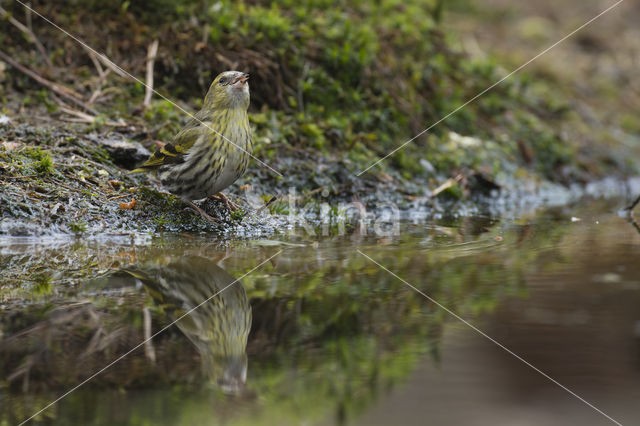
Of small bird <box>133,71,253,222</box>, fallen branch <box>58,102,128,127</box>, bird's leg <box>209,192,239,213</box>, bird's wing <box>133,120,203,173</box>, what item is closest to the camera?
small bird <box>133,71,253,222</box>

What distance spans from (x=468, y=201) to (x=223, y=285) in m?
4.47

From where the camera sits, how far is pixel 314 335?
2660 millimetres

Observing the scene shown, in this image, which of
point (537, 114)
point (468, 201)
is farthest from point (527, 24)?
point (468, 201)

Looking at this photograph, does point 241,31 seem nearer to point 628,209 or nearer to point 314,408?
point 628,209

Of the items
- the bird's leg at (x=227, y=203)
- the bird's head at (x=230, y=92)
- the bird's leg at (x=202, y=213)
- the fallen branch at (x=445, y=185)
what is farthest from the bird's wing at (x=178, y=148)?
the fallen branch at (x=445, y=185)

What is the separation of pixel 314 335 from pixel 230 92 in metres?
3.01

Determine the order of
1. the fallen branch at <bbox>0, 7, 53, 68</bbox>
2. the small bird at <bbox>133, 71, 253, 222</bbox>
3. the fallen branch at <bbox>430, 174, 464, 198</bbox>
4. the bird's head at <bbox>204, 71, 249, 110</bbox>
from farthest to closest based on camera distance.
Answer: the fallen branch at <bbox>430, 174, 464, 198</bbox> < the fallen branch at <bbox>0, 7, 53, 68</bbox> < the bird's head at <bbox>204, 71, 249, 110</bbox> < the small bird at <bbox>133, 71, 253, 222</bbox>

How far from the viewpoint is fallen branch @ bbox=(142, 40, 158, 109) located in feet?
21.7

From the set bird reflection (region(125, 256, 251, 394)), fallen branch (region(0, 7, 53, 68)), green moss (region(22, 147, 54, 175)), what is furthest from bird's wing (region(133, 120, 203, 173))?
fallen branch (region(0, 7, 53, 68))

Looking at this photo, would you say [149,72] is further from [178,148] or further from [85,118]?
[178,148]

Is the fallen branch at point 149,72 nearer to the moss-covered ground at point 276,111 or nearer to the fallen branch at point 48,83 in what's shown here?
the moss-covered ground at point 276,111

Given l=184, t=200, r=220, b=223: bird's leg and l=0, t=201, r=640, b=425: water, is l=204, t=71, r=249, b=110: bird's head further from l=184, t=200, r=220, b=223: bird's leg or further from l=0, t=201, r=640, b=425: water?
l=0, t=201, r=640, b=425: water

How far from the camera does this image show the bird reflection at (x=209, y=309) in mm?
2352

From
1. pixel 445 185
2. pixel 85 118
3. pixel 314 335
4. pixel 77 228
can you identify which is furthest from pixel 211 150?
pixel 445 185
